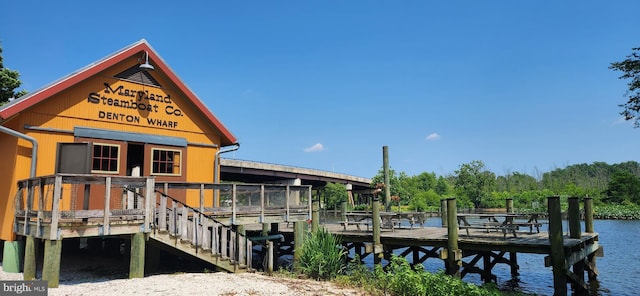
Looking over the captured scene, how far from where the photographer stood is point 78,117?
46.0 ft

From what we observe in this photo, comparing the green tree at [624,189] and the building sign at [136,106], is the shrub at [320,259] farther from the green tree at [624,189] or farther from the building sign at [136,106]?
the green tree at [624,189]

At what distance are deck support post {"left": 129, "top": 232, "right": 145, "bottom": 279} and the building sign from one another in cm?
544

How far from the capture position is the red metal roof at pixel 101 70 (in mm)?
12344

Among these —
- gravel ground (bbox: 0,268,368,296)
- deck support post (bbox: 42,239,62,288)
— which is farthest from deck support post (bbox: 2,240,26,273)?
deck support post (bbox: 42,239,62,288)

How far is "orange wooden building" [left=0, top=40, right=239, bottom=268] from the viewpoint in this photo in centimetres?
1285

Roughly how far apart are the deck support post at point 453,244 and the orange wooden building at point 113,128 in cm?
928

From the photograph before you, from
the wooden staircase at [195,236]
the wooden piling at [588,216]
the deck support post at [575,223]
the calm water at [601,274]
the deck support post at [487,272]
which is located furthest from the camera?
the wooden piling at [588,216]

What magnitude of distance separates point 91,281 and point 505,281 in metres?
15.0

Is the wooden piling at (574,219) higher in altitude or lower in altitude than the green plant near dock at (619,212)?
higher

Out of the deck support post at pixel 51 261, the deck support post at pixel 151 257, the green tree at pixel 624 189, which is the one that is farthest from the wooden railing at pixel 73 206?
the green tree at pixel 624 189

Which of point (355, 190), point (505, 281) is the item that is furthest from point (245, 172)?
point (505, 281)

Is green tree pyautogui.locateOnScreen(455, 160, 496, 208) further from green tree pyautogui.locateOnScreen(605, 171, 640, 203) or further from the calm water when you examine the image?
the calm water

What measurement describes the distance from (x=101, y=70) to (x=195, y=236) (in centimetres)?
667

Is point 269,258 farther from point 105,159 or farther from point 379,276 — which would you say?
point 105,159
